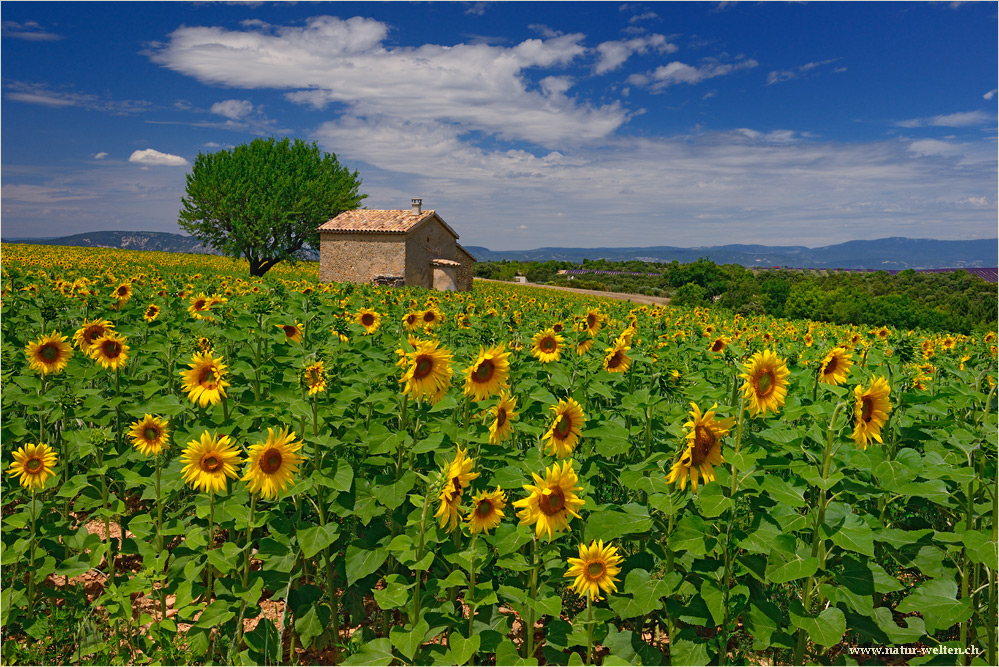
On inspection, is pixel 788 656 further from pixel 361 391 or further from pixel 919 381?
pixel 919 381

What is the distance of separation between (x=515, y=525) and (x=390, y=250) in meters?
31.7

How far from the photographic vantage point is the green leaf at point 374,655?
104 inches

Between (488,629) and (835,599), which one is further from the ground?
(835,599)

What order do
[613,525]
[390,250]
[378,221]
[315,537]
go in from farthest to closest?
[378,221] → [390,250] → [315,537] → [613,525]

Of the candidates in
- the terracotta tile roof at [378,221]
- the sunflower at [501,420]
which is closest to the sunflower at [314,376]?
the sunflower at [501,420]

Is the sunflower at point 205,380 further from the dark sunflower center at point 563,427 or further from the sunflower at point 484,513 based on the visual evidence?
the dark sunflower center at point 563,427

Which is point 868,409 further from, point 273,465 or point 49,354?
point 49,354

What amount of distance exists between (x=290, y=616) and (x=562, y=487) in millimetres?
2090

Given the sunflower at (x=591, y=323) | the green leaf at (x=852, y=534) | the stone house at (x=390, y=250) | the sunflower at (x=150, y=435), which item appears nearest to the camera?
the green leaf at (x=852, y=534)

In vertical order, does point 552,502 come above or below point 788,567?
above

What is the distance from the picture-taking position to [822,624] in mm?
2477

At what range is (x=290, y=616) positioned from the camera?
3410 mm

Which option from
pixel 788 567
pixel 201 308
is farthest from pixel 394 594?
pixel 201 308

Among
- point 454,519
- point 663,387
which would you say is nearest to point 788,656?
point 663,387
